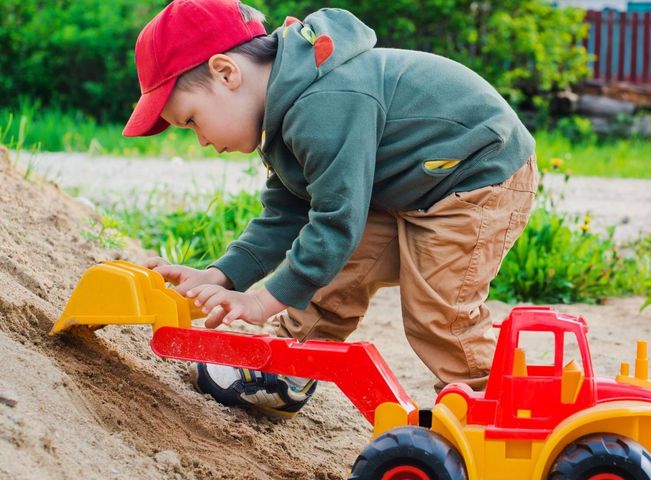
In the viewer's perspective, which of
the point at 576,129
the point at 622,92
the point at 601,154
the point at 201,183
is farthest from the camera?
the point at 622,92

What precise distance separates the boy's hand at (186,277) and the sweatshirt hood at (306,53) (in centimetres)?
42

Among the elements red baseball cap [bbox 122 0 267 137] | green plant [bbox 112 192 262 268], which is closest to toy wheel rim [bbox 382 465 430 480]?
red baseball cap [bbox 122 0 267 137]

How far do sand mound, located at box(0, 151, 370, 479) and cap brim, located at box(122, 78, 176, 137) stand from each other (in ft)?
1.84

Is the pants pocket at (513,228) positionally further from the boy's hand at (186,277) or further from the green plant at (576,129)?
the green plant at (576,129)

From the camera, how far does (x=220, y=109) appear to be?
2.56 meters

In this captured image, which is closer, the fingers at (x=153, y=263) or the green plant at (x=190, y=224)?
the fingers at (x=153, y=263)

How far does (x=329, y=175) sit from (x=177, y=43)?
0.53 meters

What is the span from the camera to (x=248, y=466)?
2547mm

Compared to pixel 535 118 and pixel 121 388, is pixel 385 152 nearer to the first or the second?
pixel 121 388

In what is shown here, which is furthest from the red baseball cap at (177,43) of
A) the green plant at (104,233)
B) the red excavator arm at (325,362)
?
the green plant at (104,233)

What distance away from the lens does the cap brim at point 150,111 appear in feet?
8.34

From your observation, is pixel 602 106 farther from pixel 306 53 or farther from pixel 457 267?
pixel 306 53

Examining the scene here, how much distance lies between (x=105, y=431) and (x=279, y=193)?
3.03 ft

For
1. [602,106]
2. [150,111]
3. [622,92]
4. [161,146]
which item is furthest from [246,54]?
[622,92]
